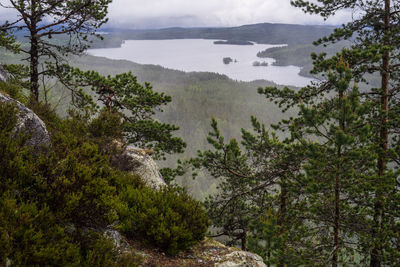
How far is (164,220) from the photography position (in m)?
4.94

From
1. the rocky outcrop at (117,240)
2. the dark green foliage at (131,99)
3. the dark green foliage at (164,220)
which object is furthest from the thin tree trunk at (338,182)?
the dark green foliage at (131,99)

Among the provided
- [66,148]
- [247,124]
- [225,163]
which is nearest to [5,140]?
[66,148]

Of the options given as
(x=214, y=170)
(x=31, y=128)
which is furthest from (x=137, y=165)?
(x=31, y=128)

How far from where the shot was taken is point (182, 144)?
44.8ft

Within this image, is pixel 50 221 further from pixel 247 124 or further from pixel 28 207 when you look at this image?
pixel 247 124

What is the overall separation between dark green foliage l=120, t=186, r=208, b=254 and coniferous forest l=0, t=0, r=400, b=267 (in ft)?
0.08

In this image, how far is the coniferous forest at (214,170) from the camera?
366 centimetres

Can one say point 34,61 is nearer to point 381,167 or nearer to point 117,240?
point 117,240

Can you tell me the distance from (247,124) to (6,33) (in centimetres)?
11889

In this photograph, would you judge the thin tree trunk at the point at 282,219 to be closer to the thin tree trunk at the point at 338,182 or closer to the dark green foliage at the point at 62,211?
the thin tree trunk at the point at 338,182

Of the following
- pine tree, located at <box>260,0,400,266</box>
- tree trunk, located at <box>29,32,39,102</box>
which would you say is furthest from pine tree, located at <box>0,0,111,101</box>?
pine tree, located at <box>260,0,400,266</box>

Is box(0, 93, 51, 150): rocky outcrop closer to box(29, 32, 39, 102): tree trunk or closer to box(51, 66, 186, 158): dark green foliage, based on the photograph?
box(51, 66, 186, 158): dark green foliage

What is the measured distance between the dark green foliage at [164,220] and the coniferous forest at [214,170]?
2 cm

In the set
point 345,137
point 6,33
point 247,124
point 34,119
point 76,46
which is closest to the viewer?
point 34,119
